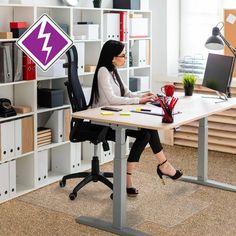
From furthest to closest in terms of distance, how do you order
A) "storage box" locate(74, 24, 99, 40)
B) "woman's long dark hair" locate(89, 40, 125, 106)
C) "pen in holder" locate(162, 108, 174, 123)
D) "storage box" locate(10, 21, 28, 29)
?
"storage box" locate(74, 24, 99, 40) < "woman's long dark hair" locate(89, 40, 125, 106) < "storage box" locate(10, 21, 28, 29) < "pen in holder" locate(162, 108, 174, 123)

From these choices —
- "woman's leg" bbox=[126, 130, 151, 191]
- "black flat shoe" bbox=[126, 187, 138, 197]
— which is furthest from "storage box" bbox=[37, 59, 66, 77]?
"black flat shoe" bbox=[126, 187, 138, 197]

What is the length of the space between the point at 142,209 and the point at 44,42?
64.7 inches

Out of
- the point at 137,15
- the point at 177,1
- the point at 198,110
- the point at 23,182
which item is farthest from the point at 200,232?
the point at 177,1

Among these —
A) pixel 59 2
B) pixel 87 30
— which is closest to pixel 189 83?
pixel 87 30

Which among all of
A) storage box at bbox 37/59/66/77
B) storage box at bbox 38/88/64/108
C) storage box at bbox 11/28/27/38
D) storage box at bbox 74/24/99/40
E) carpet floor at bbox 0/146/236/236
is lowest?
carpet floor at bbox 0/146/236/236

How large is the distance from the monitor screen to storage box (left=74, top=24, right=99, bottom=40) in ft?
3.84

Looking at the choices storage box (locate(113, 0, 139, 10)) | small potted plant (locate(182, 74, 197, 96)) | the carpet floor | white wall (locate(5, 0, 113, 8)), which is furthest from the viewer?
storage box (locate(113, 0, 139, 10))

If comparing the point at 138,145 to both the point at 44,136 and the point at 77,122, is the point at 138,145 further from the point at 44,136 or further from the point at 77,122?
the point at 44,136

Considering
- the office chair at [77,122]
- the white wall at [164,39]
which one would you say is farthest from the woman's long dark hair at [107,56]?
the white wall at [164,39]

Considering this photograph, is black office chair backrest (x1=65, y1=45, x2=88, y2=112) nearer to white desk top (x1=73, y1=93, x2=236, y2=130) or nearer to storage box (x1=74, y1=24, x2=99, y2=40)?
white desk top (x1=73, y1=93, x2=236, y2=130)

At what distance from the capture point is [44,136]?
16.1 ft

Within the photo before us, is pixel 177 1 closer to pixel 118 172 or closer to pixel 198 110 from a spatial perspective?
pixel 198 110

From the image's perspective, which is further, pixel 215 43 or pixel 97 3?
pixel 97 3

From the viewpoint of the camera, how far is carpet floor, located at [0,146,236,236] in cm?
397
